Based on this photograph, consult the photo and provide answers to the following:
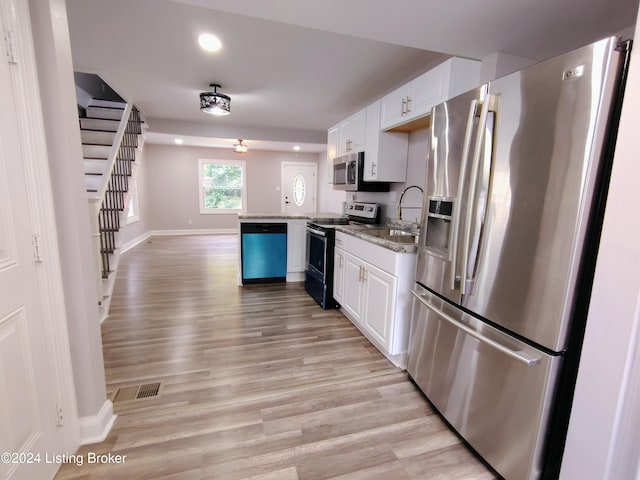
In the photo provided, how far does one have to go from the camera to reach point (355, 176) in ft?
10.9

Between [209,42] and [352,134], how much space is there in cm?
172

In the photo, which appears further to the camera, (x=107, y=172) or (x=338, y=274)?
(x=107, y=172)

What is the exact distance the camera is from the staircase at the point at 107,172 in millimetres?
2922

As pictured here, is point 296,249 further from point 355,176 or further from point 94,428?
point 94,428

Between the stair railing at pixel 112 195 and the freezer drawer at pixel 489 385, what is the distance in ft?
9.44

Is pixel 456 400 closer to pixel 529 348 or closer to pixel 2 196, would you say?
pixel 529 348

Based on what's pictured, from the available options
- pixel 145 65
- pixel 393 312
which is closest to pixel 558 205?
pixel 393 312

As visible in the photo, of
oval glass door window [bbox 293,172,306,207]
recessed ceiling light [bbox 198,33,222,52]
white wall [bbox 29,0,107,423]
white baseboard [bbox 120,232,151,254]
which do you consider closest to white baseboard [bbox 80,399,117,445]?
white wall [bbox 29,0,107,423]

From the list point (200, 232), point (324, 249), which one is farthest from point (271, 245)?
point (200, 232)

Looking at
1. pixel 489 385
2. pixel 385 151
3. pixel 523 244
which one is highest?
pixel 385 151

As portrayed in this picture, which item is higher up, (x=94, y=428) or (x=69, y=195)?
(x=69, y=195)

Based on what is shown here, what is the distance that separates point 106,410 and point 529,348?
81.0 inches

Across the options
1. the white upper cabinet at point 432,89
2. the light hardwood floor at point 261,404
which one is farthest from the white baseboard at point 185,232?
the white upper cabinet at point 432,89

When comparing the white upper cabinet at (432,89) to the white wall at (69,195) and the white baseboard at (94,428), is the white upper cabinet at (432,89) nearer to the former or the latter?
the white wall at (69,195)
